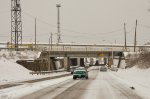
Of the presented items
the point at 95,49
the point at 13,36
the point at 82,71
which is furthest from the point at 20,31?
the point at 82,71

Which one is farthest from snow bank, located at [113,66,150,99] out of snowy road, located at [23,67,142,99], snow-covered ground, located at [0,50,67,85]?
snow-covered ground, located at [0,50,67,85]

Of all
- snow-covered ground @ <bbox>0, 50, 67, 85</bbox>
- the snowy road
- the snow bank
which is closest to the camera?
the snowy road

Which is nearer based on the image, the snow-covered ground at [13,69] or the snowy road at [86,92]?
the snowy road at [86,92]

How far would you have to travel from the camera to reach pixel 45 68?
328 ft

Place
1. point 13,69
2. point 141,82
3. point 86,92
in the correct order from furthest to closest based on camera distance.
Answer: point 13,69 → point 141,82 → point 86,92

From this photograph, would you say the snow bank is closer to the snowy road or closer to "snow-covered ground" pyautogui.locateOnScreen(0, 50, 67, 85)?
the snowy road

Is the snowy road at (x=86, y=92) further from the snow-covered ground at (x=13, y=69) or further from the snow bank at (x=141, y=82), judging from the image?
the snow-covered ground at (x=13, y=69)

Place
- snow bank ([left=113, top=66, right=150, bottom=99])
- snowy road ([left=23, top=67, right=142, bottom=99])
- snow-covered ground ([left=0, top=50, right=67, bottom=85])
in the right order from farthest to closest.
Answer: snow-covered ground ([left=0, top=50, right=67, bottom=85]) < snow bank ([left=113, top=66, right=150, bottom=99]) < snowy road ([left=23, top=67, right=142, bottom=99])

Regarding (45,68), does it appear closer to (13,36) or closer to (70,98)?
(13,36)

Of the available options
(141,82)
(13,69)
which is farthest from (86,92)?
(13,69)

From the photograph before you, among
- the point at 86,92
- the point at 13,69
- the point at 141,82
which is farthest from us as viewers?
the point at 13,69

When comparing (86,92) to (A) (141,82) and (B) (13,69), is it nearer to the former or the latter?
(A) (141,82)

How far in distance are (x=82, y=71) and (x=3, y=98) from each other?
34.5m

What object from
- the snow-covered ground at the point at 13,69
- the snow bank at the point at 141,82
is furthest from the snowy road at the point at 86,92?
the snow-covered ground at the point at 13,69
